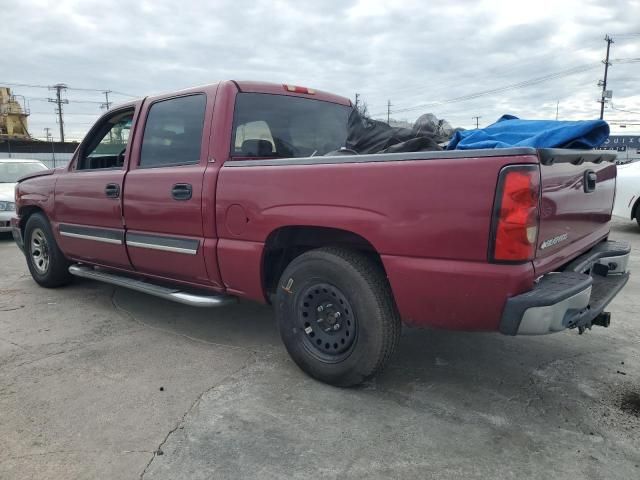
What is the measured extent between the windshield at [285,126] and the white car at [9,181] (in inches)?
273

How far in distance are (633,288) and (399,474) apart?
15.0ft

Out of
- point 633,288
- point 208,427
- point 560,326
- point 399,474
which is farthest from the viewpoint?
point 633,288

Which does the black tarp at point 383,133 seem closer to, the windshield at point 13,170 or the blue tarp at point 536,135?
the blue tarp at point 536,135

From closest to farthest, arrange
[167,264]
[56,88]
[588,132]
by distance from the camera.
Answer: [588,132]
[167,264]
[56,88]

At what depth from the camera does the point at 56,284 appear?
579 cm

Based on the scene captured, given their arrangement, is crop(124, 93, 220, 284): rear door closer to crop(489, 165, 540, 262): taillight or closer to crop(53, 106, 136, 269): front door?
crop(53, 106, 136, 269): front door

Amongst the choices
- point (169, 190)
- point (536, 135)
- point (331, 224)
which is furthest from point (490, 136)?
point (169, 190)

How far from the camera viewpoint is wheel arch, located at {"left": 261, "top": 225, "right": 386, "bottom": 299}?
125 inches

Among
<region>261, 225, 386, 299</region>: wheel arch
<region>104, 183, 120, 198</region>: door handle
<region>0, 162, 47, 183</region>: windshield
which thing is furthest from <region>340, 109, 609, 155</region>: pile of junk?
<region>0, 162, 47, 183</region>: windshield

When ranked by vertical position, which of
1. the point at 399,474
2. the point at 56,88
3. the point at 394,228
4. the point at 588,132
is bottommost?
the point at 399,474

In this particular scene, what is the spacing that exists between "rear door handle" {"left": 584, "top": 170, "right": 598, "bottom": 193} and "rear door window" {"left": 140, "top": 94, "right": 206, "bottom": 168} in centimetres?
260

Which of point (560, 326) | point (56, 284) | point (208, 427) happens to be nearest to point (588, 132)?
point (560, 326)

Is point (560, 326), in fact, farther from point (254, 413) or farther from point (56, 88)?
point (56, 88)

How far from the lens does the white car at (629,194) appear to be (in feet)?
31.6
